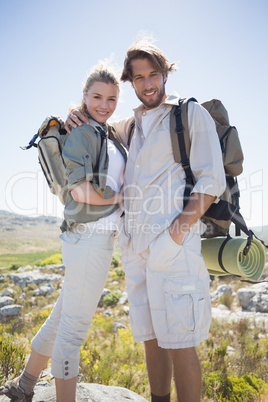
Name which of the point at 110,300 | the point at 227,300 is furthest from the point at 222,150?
the point at 110,300

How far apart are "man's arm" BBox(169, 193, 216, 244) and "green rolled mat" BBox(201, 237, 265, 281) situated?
43 cm

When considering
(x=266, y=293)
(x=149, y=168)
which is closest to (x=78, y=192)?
(x=149, y=168)

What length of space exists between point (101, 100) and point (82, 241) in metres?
1.23

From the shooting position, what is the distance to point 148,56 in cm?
247

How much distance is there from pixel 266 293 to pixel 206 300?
26.0 ft

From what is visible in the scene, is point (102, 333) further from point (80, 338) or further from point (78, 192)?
point (78, 192)

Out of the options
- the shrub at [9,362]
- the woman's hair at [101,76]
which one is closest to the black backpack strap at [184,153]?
the woman's hair at [101,76]

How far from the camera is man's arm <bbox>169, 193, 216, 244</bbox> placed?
2.08 metres

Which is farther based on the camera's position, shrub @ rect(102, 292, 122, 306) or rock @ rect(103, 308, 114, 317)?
shrub @ rect(102, 292, 122, 306)

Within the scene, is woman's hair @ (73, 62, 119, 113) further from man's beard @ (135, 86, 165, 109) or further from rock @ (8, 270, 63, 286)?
rock @ (8, 270, 63, 286)

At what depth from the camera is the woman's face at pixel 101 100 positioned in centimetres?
254

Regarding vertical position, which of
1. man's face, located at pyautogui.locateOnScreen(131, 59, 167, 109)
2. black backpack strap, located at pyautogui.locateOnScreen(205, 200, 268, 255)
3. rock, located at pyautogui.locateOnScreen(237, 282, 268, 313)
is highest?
man's face, located at pyautogui.locateOnScreen(131, 59, 167, 109)

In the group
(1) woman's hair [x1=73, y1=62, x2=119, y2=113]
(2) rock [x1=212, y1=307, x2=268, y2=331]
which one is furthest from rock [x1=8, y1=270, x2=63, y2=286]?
(1) woman's hair [x1=73, y1=62, x2=119, y2=113]

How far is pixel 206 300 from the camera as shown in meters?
2.08
